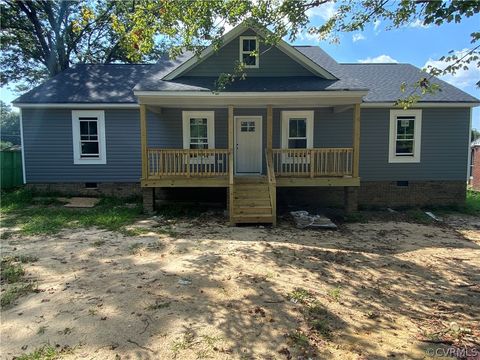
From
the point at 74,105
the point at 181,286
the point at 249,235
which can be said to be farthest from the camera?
the point at 74,105

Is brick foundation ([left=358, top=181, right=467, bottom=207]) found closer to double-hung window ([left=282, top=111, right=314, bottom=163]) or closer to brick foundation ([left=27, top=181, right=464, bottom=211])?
brick foundation ([left=27, top=181, right=464, bottom=211])

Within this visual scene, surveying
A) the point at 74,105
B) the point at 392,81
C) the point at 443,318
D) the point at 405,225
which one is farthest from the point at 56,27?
the point at 443,318

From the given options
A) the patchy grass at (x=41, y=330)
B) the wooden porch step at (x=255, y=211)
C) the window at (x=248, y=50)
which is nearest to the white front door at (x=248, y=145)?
the window at (x=248, y=50)

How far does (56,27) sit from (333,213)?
1999cm

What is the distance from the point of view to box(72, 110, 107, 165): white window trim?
39.3 feet

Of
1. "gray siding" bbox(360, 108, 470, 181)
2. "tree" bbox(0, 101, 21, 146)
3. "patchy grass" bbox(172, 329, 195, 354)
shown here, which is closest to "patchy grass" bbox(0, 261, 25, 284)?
"patchy grass" bbox(172, 329, 195, 354)

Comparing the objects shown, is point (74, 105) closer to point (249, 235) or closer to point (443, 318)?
point (249, 235)

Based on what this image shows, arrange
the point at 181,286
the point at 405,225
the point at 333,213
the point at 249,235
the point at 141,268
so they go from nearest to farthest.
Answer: the point at 181,286, the point at 141,268, the point at 249,235, the point at 405,225, the point at 333,213

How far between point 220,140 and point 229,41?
3.28 m

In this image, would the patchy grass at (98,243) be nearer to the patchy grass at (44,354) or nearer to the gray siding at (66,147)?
the patchy grass at (44,354)

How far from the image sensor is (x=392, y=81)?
13.1 meters

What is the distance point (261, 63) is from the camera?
11.2 metres

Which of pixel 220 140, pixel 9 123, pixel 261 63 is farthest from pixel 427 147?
pixel 9 123

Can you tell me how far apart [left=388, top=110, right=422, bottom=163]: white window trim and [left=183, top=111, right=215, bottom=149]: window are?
630 cm
